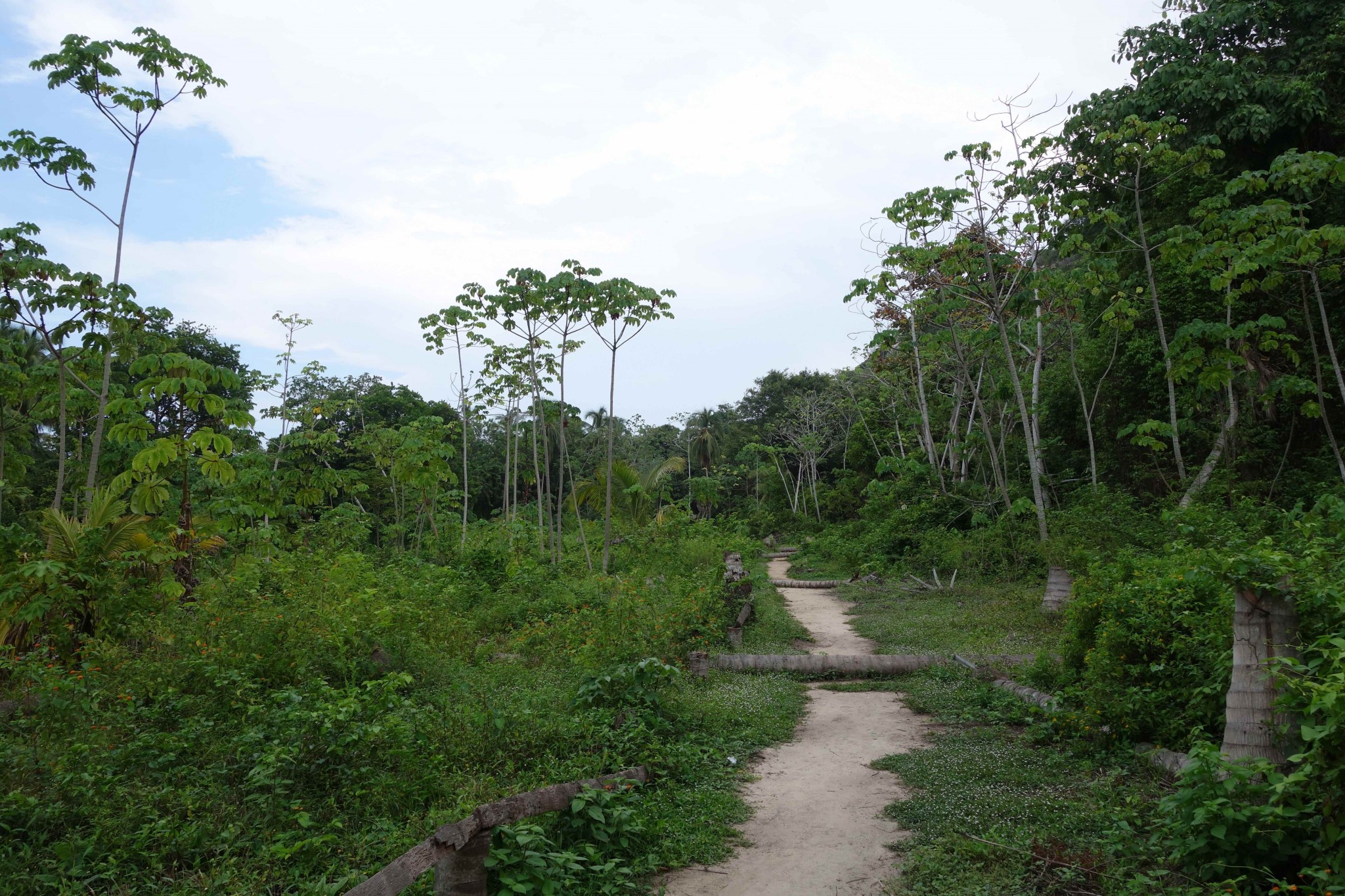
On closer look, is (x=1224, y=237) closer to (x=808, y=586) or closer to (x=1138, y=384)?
(x=1138, y=384)

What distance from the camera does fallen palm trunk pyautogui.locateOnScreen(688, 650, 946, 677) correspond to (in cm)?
851

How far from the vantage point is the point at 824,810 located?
4.86 meters

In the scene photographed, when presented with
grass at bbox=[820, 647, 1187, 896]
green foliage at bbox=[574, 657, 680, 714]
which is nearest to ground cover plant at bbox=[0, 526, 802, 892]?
green foliage at bbox=[574, 657, 680, 714]

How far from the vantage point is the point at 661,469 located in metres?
30.5

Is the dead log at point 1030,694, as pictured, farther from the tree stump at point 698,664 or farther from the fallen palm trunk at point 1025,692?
the tree stump at point 698,664

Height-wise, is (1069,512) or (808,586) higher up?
(1069,512)

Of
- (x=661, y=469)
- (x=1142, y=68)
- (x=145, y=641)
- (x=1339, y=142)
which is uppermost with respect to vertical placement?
(x=1142, y=68)

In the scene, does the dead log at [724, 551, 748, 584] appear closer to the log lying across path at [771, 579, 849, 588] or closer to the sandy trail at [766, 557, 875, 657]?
the sandy trail at [766, 557, 875, 657]

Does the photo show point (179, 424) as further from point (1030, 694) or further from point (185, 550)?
point (1030, 694)

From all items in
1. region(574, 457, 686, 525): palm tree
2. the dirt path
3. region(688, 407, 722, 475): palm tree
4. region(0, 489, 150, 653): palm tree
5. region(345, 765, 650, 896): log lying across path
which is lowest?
the dirt path

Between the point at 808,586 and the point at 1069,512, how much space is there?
226 inches

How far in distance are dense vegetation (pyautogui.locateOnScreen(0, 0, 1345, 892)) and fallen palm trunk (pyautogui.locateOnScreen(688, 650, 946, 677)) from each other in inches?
19.4

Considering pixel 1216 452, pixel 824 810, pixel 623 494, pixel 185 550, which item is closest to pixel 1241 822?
pixel 824 810

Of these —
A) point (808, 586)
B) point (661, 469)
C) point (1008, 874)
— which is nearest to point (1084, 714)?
point (1008, 874)
